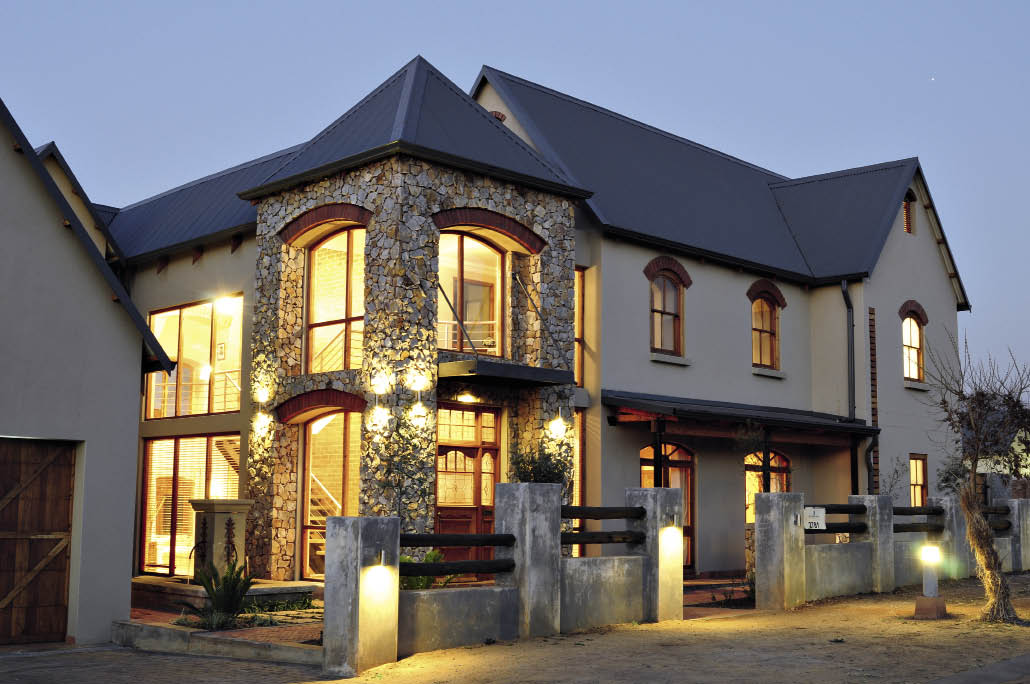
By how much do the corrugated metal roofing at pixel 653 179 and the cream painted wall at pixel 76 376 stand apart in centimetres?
888

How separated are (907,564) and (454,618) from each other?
963cm

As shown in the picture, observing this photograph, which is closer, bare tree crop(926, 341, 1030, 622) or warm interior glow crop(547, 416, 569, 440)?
bare tree crop(926, 341, 1030, 622)

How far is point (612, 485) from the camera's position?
68.2 ft

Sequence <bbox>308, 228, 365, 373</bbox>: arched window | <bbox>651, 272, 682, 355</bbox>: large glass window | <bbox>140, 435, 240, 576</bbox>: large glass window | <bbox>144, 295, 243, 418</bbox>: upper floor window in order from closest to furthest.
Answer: <bbox>308, 228, 365, 373</bbox>: arched window → <bbox>140, 435, 240, 576</bbox>: large glass window → <bbox>144, 295, 243, 418</bbox>: upper floor window → <bbox>651, 272, 682, 355</bbox>: large glass window

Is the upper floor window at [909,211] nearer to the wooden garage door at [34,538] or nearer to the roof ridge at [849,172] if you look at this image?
the roof ridge at [849,172]

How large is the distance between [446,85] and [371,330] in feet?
16.6

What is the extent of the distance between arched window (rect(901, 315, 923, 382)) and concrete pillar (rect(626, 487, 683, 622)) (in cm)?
1365

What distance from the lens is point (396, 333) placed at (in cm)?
1711

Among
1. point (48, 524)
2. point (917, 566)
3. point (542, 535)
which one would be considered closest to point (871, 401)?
point (917, 566)

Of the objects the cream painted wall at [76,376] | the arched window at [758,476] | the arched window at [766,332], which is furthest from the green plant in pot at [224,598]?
the arched window at [766,332]

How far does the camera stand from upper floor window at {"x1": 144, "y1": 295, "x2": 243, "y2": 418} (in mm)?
21547

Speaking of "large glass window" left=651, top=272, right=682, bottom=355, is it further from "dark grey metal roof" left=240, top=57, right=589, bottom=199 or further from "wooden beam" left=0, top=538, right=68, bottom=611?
"wooden beam" left=0, top=538, right=68, bottom=611

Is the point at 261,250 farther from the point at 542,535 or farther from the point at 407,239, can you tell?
the point at 542,535

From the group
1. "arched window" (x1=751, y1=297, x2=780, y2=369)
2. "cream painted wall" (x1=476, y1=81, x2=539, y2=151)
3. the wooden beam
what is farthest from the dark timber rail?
"arched window" (x1=751, y1=297, x2=780, y2=369)
